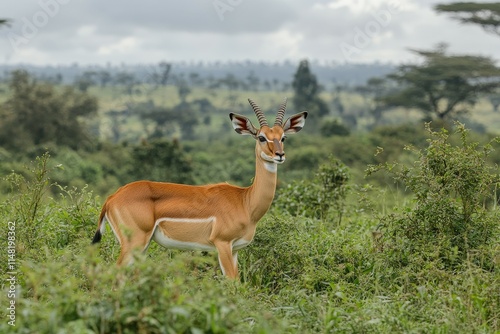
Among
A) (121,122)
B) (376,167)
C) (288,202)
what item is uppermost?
(376,167)

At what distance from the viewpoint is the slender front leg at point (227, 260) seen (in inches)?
217

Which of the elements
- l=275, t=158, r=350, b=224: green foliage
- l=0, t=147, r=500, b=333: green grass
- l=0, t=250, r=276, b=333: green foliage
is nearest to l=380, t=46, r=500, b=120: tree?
l=275, t=158, r=350, b=224: green foliage

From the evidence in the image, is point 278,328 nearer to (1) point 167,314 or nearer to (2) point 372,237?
(1) point 167,314

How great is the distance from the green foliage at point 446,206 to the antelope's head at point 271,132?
85 cm

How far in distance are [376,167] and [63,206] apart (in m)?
3.15

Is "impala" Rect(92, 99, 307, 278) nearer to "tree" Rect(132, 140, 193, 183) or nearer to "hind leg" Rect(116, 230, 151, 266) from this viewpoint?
"hind leg" Rect(116, 230, 151, 266)

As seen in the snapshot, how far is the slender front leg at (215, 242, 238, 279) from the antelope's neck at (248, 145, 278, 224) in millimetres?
306

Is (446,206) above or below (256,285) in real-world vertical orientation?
above

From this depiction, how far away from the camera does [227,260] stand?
5.55 meters

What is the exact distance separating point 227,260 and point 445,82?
27.7 meters

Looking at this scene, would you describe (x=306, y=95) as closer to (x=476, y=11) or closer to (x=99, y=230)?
(x=476, y=11)

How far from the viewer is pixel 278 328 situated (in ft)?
13.5

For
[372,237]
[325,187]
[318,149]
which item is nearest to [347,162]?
[318,149]

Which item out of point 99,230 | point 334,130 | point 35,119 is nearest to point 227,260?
point 99,230
